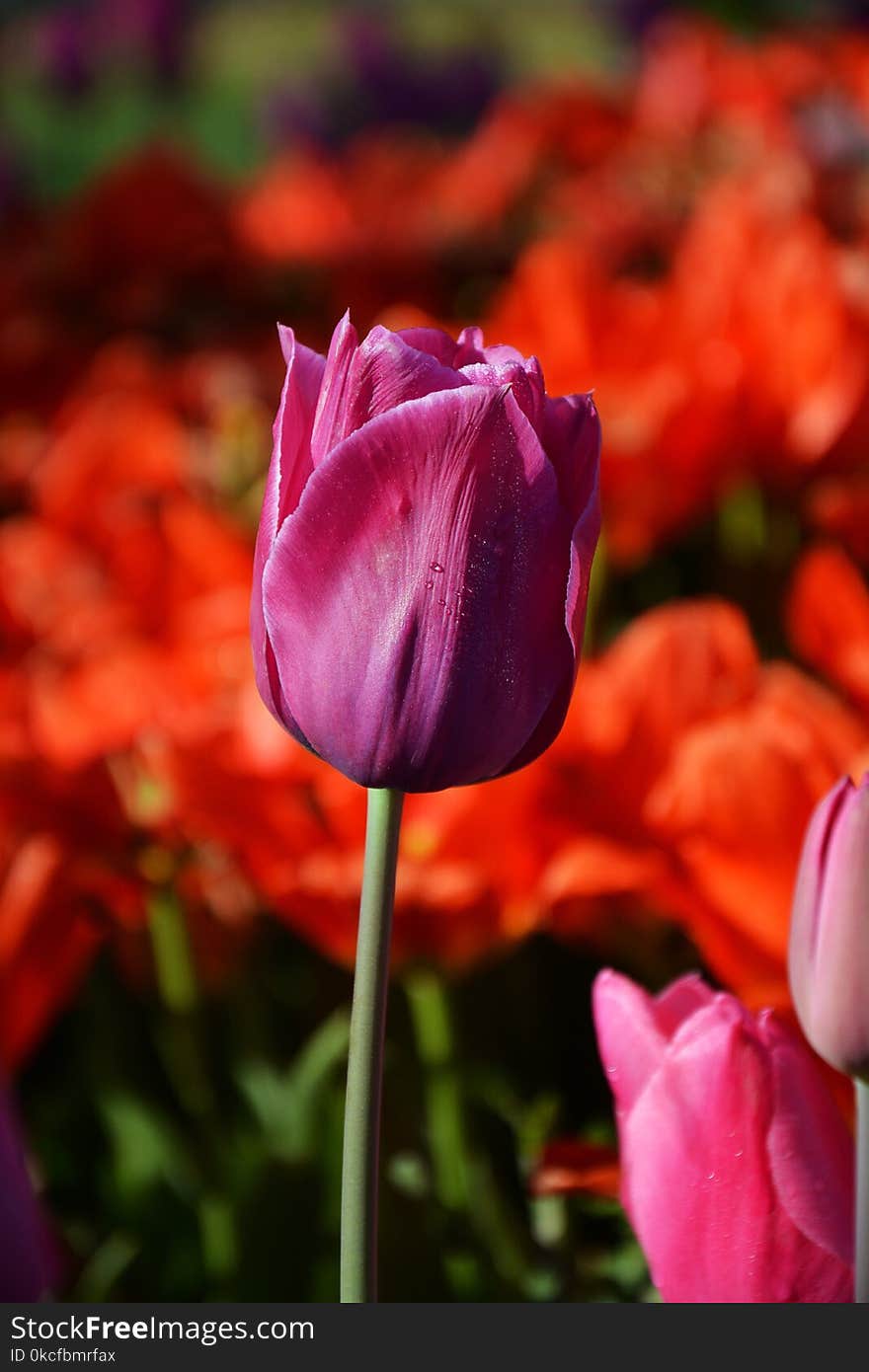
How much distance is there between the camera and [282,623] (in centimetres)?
22

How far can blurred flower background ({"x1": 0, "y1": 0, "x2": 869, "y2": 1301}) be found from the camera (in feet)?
1.27

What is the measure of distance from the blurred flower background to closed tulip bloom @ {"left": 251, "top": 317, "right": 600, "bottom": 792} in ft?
0.37

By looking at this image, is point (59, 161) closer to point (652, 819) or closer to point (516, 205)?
point (516, 205)

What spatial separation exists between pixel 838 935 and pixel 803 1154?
37 mm

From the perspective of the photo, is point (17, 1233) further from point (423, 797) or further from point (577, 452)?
point (423, 797)

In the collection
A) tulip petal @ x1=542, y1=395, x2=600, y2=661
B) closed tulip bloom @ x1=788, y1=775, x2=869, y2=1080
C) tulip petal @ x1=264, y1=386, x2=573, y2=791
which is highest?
tulip petal @ x1=542, y1=395, x2=600, y2=661

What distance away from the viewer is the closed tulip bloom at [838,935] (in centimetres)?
23

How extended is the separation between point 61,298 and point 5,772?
822mm

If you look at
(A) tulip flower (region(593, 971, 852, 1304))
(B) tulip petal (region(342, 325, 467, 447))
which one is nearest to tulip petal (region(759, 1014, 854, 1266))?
(A) tulip flower (region(593, 971, 852, 1304))

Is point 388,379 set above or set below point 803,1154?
above

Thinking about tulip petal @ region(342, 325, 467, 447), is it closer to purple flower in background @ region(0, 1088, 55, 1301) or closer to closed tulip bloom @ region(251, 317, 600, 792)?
closed tulip bloom @ region(251, 317, 600, 792)

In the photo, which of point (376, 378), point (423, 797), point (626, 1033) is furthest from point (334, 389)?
point (423, 797)

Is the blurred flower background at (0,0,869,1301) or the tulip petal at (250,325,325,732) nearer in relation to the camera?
the tulip petal at (250,325,325,732)

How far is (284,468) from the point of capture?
0.22 meters
